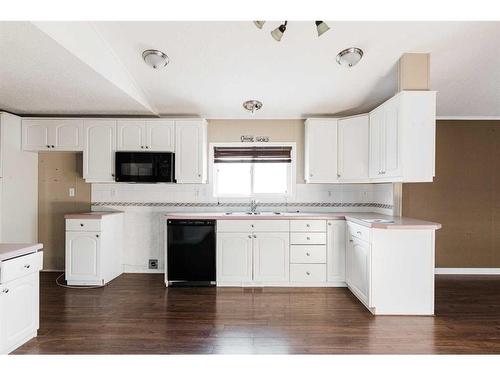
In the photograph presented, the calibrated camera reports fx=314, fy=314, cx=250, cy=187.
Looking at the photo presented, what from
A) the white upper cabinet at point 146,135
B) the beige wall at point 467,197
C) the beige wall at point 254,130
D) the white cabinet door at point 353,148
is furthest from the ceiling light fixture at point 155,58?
the beige wall at point 467,197

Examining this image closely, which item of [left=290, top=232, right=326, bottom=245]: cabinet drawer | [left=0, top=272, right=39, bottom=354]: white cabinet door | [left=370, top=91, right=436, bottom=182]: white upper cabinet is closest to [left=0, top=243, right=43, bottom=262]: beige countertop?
[left=0, top=272, right=39, bottom=354]: white cabinet door

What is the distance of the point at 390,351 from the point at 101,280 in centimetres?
317

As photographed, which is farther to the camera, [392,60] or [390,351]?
[392,60]

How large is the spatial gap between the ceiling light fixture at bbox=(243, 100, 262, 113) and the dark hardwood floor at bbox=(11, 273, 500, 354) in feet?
7.29

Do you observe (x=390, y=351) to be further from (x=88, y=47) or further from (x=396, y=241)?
(x=88, y=47)

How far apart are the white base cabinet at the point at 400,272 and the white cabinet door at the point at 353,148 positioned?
3.61 ft

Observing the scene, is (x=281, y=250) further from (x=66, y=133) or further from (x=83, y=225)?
(x=66, y=133)

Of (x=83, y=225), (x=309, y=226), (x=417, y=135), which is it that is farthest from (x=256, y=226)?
(x=83, y=225)

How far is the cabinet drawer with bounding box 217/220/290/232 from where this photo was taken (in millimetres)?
3740

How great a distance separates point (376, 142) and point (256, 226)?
1.68m

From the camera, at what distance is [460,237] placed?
14.3ft

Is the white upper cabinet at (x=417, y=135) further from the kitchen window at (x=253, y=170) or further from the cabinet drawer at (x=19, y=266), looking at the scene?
the cabinet drawer at (x=19, y=266)

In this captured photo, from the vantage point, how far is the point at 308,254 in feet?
12.3

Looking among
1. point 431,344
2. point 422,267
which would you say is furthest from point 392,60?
point 431,344
